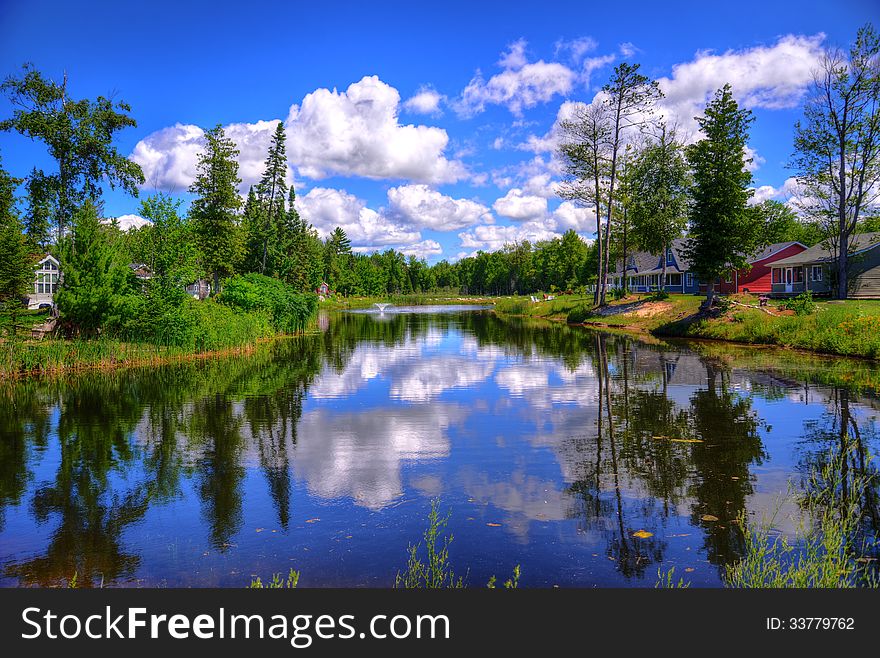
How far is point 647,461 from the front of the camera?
11.3 meters

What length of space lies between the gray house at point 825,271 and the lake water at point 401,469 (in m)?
28.7

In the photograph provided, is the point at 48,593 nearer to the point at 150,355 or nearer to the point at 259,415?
the point at 259,415

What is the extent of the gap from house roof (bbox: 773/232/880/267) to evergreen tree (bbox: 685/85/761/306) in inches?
528

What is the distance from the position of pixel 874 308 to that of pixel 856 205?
15.4 metres

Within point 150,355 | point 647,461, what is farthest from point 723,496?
point 150,355

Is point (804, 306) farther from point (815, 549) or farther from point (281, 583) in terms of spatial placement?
point (281, 583)

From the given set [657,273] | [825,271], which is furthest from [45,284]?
[825,271]

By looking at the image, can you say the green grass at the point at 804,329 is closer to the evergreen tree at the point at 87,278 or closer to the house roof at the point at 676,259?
the house roof at the point at 676,259

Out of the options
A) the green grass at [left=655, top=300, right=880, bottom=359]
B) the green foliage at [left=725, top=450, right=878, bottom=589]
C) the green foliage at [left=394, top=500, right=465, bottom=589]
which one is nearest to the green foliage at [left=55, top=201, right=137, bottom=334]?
the green foliage at [left=394, top=500, right=465, bottom=589]

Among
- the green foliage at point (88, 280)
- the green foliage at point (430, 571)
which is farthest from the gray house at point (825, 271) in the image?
the green foliage at point (88, 280)

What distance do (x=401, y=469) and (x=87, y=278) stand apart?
23.5 meters

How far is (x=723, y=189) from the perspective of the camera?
127 feet

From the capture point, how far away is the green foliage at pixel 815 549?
5.85m

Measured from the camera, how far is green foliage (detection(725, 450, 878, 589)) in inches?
Result: 230
